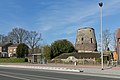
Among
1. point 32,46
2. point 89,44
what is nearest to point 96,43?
point 89,44

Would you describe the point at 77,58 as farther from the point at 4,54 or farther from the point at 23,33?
the point at 4,54

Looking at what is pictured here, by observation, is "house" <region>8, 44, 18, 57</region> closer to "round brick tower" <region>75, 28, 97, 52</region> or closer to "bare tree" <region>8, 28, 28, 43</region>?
"bare tree" <region>8, 28, 28, 43</region>

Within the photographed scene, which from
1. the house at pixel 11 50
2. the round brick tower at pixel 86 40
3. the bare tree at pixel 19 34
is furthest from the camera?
the house at pixel 11 50

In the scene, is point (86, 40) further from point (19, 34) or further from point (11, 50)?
point (11, 50)

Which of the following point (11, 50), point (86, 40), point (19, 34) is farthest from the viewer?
point (11, 50)

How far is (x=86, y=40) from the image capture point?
90.6 meters

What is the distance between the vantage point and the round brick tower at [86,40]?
292 ft

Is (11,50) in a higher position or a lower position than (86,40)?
lower

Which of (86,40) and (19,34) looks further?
(19,34)

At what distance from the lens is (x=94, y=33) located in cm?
9369

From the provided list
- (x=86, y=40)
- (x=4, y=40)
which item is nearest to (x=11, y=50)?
(x=4, y=40)

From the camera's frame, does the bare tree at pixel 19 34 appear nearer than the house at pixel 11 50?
Yes

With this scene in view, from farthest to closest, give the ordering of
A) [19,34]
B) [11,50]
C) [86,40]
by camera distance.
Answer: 1. [11,50]
2. [19,34]
3. [86,40]

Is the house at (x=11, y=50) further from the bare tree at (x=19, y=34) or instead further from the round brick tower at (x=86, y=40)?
the round brick tower at (x=86, y=40)
